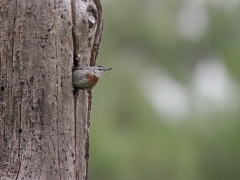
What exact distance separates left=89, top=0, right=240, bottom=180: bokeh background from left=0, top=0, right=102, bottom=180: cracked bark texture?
8981mm

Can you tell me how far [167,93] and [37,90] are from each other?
1283cm

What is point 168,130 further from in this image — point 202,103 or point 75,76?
point 75,76

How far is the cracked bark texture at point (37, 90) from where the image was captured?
4723 millimetres

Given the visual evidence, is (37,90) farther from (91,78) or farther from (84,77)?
(91,78)

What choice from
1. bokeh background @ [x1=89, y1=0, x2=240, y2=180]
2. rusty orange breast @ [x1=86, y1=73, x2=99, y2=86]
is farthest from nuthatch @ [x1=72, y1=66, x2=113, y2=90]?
bokeh background @ [x1=89, y1=0, x2=240, y2=180]

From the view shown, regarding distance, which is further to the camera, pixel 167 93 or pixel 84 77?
pixel 167 93

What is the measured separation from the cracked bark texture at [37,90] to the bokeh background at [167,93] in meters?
8.98

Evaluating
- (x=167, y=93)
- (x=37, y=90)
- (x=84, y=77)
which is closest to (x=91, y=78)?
(x=84, y=77)

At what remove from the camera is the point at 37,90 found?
478 cm

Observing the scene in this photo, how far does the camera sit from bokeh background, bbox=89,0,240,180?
14602mm

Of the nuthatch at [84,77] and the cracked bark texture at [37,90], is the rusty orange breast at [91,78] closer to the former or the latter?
the nuthatch at [84,77]

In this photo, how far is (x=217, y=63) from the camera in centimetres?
1855

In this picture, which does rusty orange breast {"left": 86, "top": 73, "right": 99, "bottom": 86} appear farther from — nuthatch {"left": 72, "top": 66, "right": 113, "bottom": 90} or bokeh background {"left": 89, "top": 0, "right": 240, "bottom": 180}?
bokeh background {"left": 89, "top": 0, "right": 240, "bottom": 180}

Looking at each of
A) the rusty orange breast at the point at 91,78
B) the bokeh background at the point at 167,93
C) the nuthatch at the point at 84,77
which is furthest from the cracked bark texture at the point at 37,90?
the bokeh background at the point at 167,93
